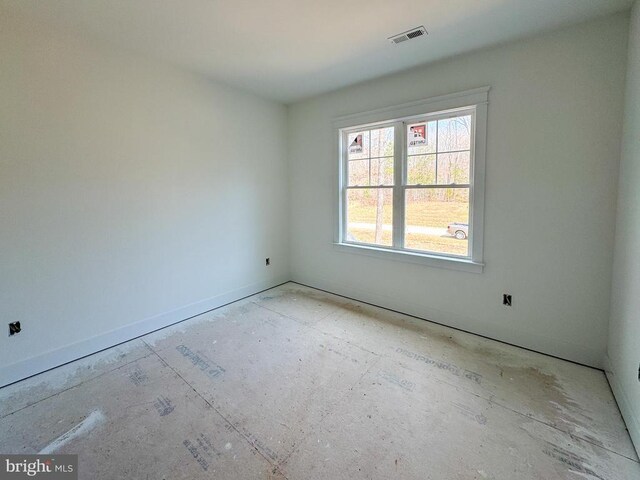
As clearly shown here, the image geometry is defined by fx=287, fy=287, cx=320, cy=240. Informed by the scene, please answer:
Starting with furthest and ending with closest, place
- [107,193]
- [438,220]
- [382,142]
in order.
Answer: [382,142] < [438,220] < [107,193]

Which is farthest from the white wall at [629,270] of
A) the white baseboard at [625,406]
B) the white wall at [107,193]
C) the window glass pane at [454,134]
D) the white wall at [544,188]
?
the white wall at [107,193]

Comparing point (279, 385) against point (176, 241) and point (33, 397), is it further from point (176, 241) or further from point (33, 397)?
point (176, 241)

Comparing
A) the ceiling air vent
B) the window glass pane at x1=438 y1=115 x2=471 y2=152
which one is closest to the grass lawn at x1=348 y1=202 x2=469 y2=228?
the window glass pane at x1=438 y1=115 x2=471 y2=152

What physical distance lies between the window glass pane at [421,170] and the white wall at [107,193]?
201 cm

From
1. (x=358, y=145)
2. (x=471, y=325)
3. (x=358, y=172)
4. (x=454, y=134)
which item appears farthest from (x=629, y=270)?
(x=358, y=145)

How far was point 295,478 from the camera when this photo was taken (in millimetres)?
1394

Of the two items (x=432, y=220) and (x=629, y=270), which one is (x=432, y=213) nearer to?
(x=432, y=220)

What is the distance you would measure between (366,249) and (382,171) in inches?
37.6

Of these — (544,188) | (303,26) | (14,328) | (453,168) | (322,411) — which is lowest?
(322,411)

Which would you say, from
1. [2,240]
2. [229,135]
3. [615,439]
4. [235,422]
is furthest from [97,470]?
[229,135]

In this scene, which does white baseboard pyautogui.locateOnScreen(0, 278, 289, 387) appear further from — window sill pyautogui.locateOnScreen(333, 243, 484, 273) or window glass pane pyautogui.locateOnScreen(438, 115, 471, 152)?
window glass pane pyautogui.locateOnScreen(438, 115, 471, 152)

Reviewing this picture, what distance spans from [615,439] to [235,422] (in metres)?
2.16

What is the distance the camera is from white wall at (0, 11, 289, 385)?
2.10 meters

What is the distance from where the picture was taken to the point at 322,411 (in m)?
1.82
